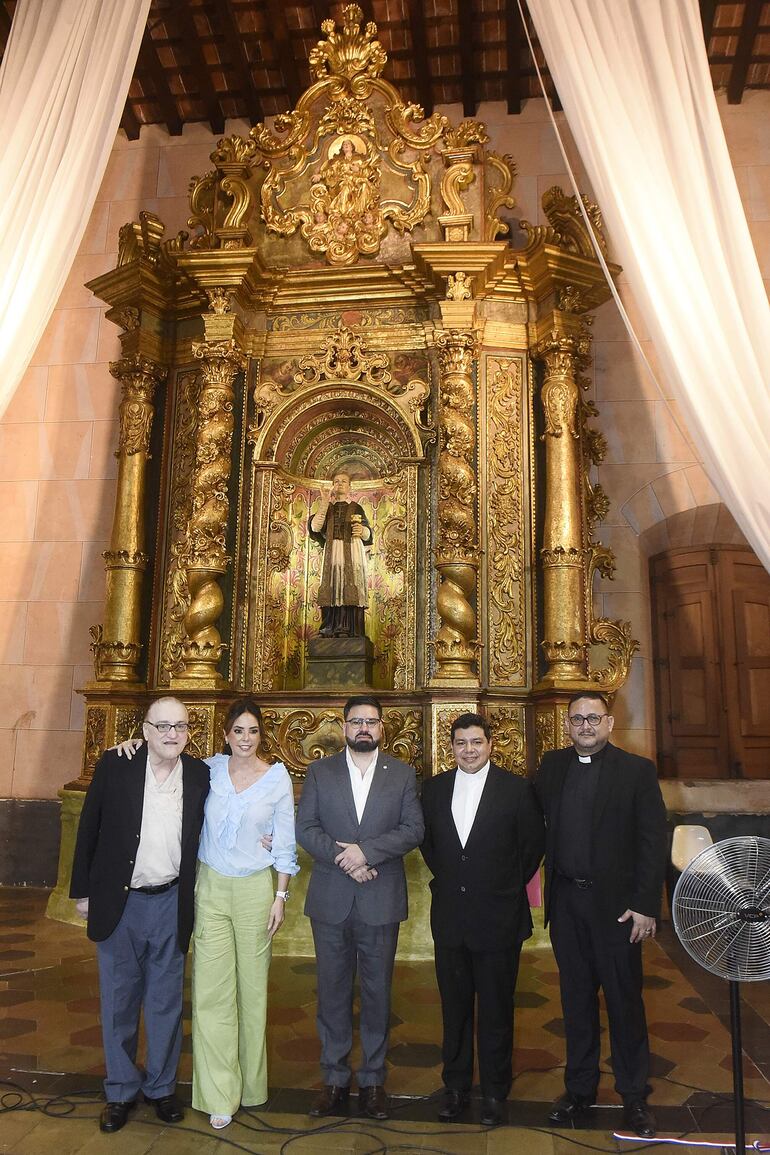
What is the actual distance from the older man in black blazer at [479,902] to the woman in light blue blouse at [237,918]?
0.64 metres

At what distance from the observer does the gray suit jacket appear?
3.71 m

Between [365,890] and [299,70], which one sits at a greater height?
[299,70]

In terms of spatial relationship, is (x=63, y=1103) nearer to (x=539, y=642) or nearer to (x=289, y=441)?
(x=539, y=642)

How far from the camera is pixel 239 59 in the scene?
8773 mm

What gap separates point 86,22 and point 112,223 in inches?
231

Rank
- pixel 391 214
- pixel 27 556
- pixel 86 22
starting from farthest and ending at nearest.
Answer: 1. pixel 27 556
2. pixel 391 214
3. pixel 86 22

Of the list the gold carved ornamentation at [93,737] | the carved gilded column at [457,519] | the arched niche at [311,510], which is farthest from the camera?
the arched niche at [311,510]

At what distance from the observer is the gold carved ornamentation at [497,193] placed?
295 inches

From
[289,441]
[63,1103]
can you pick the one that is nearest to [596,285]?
[289,441]

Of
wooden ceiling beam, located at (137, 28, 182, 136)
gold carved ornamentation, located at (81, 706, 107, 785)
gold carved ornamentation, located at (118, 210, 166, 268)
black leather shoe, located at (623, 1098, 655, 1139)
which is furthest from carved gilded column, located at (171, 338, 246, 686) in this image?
black leather shoe, located at (623, 1098, 655, 1139)

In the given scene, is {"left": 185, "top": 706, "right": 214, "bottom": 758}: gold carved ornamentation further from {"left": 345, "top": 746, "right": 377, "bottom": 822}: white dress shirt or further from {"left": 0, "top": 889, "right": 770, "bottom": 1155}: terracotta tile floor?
{"left": 345, "top": 746, "right": 377, "bottom": 822}: white dress shirt

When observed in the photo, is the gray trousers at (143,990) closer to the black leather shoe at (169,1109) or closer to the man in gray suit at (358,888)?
the black leather shoe at (169,1109)

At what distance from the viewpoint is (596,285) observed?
24.5 feet

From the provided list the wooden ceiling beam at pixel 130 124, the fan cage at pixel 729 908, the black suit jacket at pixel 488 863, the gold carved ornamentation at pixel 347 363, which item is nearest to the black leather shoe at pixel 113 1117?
the black suit jacket at pixel 488 863
